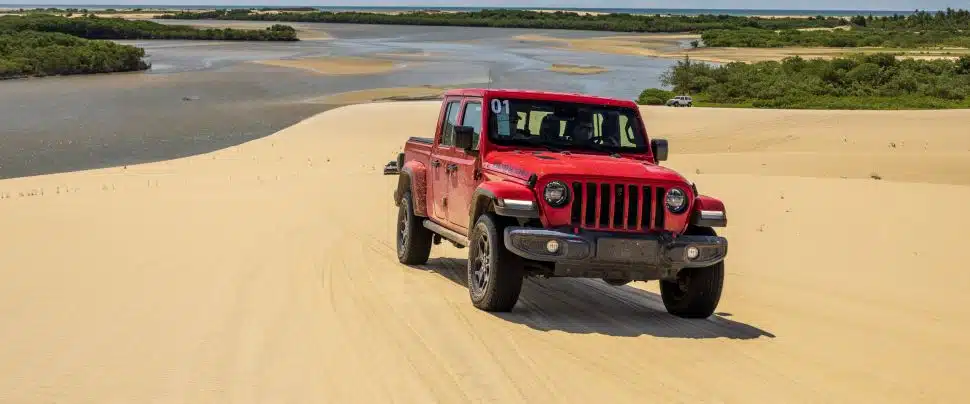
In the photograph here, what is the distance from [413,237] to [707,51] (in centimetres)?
8690

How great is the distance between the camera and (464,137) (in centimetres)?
953

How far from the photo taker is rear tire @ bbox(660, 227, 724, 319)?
884 cm

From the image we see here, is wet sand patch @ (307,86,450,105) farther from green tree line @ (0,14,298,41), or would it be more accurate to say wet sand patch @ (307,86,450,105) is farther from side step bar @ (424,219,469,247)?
green tree line @ (0,14,298,41)

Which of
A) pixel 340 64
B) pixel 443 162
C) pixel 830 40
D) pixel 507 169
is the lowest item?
pixel 340 64

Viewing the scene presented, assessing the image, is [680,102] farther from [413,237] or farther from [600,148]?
[600,148]

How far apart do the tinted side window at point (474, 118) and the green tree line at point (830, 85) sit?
37.3m

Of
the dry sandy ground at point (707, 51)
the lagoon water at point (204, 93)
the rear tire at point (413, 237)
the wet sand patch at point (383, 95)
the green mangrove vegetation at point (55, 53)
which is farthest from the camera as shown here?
the dry sandy ground at point (707, 51)

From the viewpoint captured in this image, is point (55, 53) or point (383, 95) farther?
point (55, 53)

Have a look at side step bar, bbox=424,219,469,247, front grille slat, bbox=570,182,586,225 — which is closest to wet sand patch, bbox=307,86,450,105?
side step bar, bbox=424,219,469,247

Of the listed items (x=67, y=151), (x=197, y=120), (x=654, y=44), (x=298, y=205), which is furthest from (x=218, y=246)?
(x=654, y=44)

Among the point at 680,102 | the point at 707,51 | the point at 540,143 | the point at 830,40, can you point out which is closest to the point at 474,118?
the point at 540,143

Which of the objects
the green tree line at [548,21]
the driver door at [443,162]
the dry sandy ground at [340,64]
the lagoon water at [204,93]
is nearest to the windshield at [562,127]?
the driver door at [443,162]

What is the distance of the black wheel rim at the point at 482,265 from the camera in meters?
8.78

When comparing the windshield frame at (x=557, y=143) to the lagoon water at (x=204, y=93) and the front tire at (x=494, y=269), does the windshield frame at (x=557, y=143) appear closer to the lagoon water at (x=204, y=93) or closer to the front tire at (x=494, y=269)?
the front tire at (x=494, y=269)
